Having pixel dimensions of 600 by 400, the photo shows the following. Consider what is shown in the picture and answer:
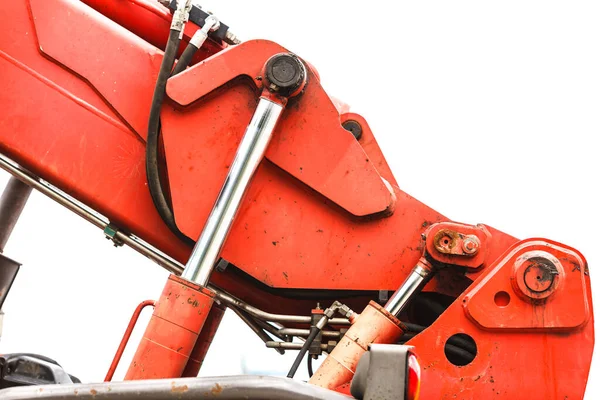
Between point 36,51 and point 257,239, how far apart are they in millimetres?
967

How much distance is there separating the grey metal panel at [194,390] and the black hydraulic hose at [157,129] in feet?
2.78

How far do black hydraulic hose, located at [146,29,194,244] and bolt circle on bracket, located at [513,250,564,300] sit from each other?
1058 millimetres

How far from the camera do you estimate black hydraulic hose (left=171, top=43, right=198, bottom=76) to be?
2.39m

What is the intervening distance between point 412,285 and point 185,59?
1.00 m

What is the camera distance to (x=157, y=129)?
92.7 inches

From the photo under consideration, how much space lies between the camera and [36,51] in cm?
250

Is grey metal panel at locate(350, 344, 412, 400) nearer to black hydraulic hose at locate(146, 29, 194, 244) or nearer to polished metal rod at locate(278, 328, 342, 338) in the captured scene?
polished metal rod at locate(278, 328, 342, 338)

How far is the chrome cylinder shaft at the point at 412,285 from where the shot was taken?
7.53 ft

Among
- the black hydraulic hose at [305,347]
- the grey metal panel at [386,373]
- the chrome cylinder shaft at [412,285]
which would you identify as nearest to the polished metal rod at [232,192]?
the black hydraulic hose at [305,347]

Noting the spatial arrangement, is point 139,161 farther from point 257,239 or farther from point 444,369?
point 444,369

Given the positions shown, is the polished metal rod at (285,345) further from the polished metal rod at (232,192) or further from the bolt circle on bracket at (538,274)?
the bolt circle on bracket at (538,274)

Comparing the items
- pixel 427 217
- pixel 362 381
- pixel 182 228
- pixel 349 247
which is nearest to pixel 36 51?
pixel 182 228

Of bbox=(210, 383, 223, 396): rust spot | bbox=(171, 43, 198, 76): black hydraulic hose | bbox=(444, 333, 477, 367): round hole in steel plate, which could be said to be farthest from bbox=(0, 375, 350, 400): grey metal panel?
bbox=(171, 43, 198, 76): black hydraulic hose

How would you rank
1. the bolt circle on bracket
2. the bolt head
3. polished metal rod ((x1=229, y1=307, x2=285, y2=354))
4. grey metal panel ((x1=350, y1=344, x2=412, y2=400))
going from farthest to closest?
polished metal rod ((x1=229, y1=307, x2=285, y2=354)), the bolt head, the bolt circle on bracket, grey metal panel ((x1=350, y1=344, x2=412, y2=400))
